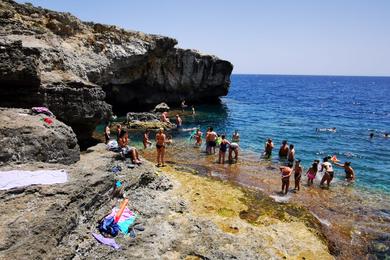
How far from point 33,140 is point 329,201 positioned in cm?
1372

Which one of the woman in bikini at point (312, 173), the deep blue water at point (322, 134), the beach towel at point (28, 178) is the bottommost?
the deep blue water at point (322, 134)

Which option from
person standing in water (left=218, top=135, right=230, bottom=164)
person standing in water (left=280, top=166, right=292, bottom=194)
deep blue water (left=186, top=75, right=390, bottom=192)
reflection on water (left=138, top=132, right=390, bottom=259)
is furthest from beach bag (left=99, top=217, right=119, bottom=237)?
deep blue water (left=186, top=75, right=390, bottom=192)

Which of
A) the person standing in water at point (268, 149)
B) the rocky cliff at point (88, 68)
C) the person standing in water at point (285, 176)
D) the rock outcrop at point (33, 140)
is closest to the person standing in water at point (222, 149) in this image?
the person standing in water at point (268, 149)

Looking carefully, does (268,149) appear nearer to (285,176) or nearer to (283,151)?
(283,151)

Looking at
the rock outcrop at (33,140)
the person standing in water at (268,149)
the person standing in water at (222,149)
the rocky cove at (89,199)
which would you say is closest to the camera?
the rocky cove at (89,199)

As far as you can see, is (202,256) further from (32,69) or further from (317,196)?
(32,69)

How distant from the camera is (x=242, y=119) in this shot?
158ft

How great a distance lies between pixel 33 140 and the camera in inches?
457

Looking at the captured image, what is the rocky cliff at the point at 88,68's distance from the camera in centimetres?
1617

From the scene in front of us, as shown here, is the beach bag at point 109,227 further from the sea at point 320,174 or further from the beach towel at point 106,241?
the sea at point 320,174

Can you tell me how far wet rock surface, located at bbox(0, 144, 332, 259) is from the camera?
8.12 meters

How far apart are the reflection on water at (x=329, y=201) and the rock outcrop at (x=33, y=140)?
7429mm

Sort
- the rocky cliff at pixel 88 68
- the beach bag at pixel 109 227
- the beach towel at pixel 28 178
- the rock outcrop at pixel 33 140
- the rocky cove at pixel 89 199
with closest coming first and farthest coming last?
the rocky cove at pixel 89 199
the beach towel at pixel 28 178
the beach bag at pixel 109 227
the rock outcrop at pixel 33 140
the rocky cliff at pixel 88 68

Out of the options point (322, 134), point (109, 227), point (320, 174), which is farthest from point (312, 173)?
point (322, 134)
